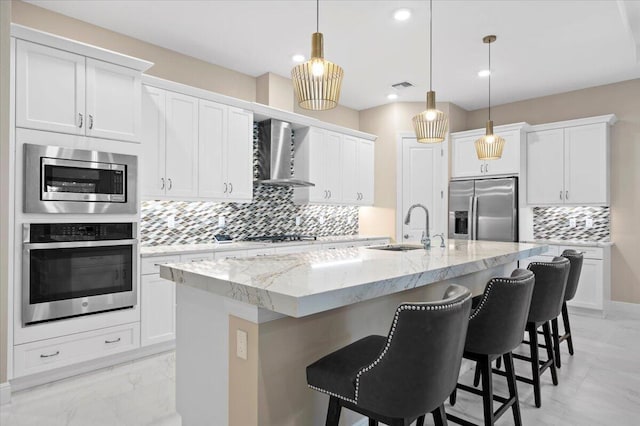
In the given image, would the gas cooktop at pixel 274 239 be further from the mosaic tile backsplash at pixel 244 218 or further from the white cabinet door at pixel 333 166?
the white cabinet door at pixel 333 166

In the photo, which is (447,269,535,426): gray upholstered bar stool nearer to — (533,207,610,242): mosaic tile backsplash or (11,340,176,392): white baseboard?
(11,340,176,392): white baseboard

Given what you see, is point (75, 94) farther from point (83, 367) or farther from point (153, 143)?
point (83, 367)

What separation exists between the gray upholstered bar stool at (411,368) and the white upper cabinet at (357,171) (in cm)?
451

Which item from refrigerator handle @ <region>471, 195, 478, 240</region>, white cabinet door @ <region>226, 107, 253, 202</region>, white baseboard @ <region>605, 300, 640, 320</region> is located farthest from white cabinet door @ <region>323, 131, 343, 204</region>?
white baseboard @ <region>605, 300, 640, 320</region>

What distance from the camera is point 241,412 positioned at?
1.64 m

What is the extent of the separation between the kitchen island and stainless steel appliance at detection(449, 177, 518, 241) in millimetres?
3742

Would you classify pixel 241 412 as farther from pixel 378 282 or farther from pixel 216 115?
pixel 216 115

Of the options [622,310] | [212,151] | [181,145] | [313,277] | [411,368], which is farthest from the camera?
[622,310]

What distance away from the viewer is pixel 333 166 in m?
5.70

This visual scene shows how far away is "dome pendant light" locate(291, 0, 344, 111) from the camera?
217 centimetres

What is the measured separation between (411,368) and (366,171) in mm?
5154

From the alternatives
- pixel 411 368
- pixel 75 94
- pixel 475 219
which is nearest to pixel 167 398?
pixel 411 368

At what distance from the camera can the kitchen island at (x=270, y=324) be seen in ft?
5.04

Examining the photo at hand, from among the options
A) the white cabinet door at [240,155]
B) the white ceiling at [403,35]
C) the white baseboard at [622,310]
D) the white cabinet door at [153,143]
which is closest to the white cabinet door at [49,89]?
the white cabinet door at [153,143]
